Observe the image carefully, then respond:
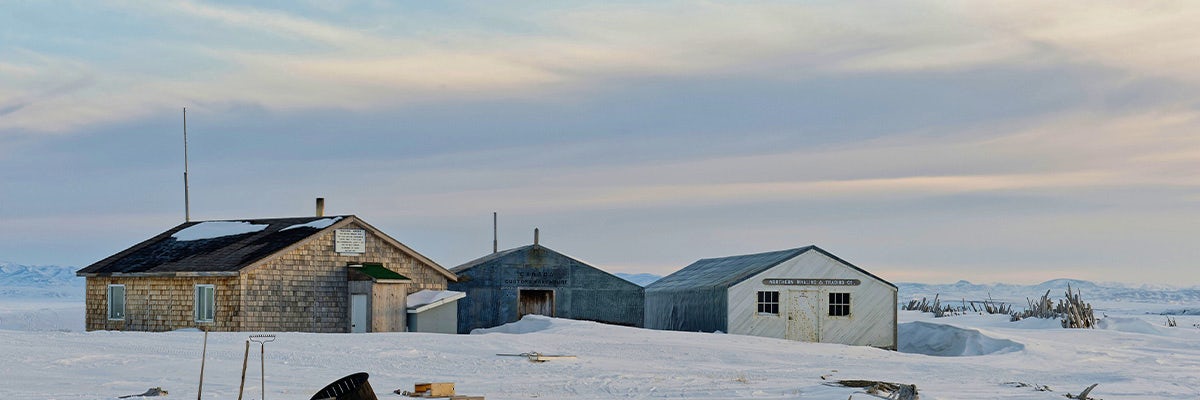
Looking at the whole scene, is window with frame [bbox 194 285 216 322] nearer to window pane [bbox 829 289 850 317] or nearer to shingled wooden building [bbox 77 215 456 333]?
shingled wooden building [bbox 77 215 456 333]

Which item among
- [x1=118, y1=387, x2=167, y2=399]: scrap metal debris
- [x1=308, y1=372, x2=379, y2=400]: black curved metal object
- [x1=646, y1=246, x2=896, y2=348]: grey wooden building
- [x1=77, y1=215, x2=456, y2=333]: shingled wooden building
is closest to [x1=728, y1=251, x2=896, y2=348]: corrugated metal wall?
[x1=646, y1=246, x2=896, y2=348]: grey wooden building

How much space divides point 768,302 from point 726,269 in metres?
5.01

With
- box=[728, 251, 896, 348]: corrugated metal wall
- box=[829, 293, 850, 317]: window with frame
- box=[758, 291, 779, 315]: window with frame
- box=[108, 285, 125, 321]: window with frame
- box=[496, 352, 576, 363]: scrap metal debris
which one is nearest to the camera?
box=[496, 352, 576, 363]: scrap metal debris

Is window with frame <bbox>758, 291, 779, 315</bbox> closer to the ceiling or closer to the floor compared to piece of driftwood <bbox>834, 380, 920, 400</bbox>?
closer to the ceiling

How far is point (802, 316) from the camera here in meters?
39.5

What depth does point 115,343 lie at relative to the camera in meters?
26.9

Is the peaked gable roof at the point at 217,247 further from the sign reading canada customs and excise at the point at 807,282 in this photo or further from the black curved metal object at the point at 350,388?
the black curved metal object at the point at 350,388

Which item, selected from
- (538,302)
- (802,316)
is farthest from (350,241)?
(802,316)

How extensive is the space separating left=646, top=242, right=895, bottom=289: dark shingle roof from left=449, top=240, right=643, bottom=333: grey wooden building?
2.17 m

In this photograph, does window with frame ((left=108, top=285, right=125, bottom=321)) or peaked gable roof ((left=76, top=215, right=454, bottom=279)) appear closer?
peaked gable roof ((left=76, top=215, right=454, bottom=279))

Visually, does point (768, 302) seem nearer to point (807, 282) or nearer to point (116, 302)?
point (807, 282)

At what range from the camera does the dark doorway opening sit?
4353 cm

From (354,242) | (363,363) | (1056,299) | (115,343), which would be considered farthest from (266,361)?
(1056,299)

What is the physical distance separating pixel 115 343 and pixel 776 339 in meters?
17.7
